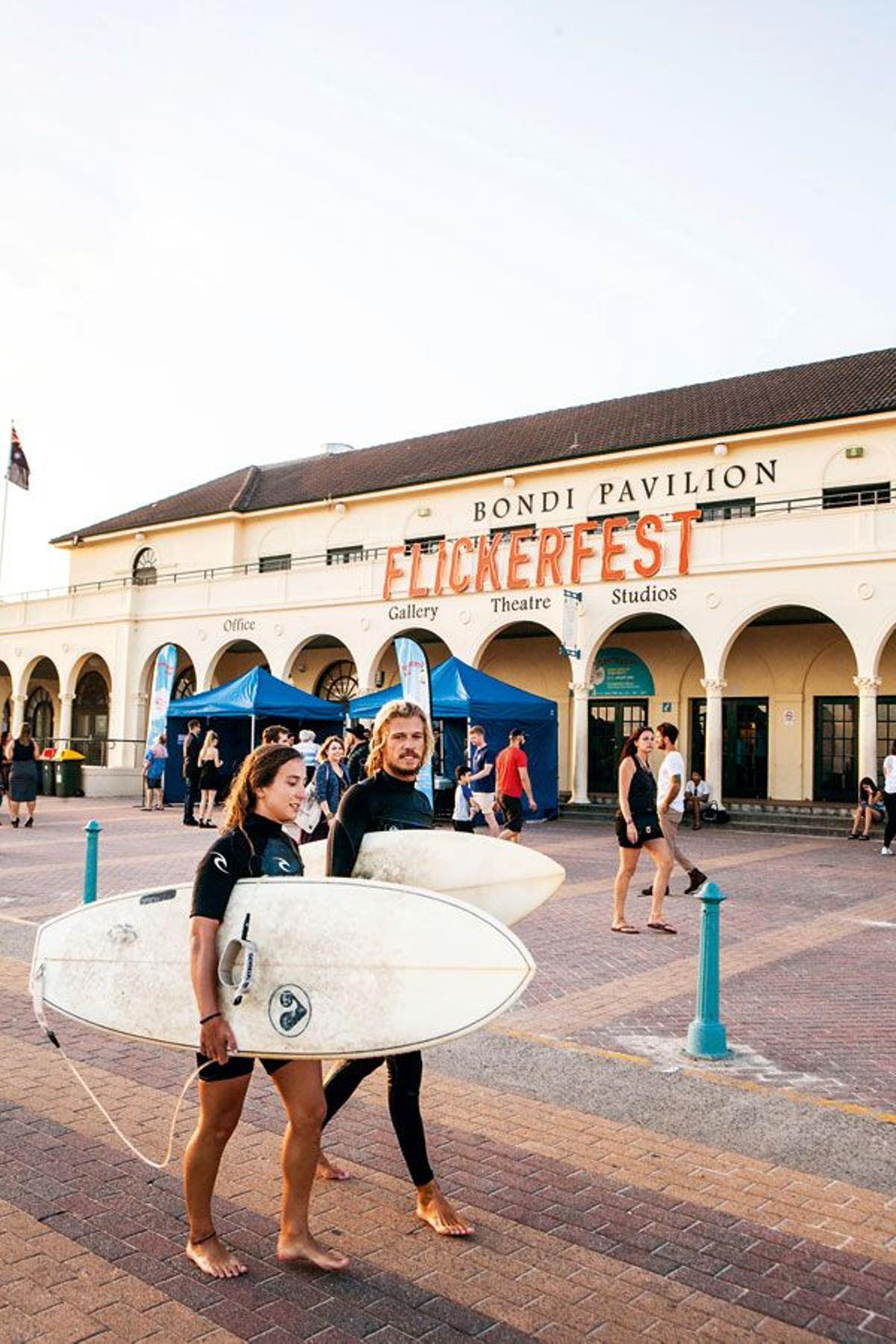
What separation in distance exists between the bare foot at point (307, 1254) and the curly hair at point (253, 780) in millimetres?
1313

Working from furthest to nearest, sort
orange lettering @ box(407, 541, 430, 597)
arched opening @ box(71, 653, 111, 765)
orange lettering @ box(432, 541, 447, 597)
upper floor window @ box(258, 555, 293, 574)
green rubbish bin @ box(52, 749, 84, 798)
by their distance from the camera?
1. arched opening @ box(71, 653, 111, 765)
2. upper floor window @ box(258, 555, 293, 574)
3. green rubbish bin @ box(52, 749, 84, 798)
4. orange lettering @ box(407, 541, 430, 597)
5. orange lettering @ box(432, 541, 447, 597)

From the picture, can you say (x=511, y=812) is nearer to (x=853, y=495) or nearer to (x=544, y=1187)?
(x=544, y=1187)

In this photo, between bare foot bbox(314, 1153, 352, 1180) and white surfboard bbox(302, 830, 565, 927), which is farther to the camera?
bare foot bbox(314, 1153, 352, 1180)

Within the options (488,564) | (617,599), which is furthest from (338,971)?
(488,564)

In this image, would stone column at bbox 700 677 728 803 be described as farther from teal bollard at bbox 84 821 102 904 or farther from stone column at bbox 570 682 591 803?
teal bollard at bbox 84 821 102 904

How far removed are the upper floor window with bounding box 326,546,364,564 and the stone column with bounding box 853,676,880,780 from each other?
15435 millimetres

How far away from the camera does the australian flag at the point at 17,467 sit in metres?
35.9

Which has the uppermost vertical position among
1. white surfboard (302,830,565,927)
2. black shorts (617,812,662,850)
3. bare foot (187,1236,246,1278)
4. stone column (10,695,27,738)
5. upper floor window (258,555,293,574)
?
upper floor window (258,555,293,574)

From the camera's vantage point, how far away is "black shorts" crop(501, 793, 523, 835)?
13992mm

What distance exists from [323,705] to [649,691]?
836 centimetres

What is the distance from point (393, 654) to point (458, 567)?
396cm

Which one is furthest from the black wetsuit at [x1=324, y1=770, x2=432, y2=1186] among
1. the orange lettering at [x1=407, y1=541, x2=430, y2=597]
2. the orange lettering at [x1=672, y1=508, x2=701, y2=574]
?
the orange lettering at [x1=407, y1=541, x2=430, y2=597]

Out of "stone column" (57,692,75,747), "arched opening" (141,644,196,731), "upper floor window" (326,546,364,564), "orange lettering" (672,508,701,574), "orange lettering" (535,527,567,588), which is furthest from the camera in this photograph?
"stone column" (57,692,75,747)

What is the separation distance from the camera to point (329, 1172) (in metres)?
4.05
